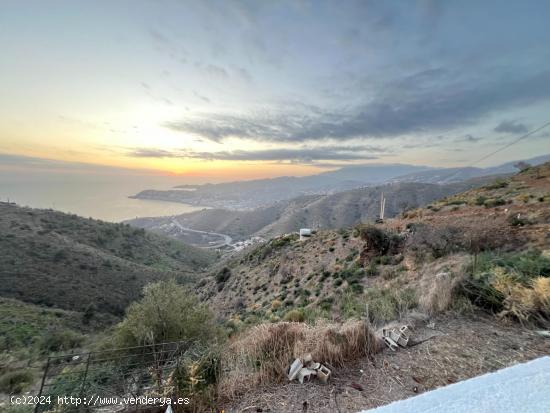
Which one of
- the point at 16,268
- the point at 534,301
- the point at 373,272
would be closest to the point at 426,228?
the point at 373,272

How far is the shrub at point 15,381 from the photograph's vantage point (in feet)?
23.6

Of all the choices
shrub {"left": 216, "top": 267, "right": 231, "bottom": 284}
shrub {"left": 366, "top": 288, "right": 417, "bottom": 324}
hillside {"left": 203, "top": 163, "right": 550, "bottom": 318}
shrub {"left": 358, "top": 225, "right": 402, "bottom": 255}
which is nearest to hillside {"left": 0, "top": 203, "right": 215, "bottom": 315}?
shrub {"left": 216, "top": 267, "right": 231, "bottom": 284}

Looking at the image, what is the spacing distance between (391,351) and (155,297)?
770 centimetres

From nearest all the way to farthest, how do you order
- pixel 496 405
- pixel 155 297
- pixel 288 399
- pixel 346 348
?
pixel 496 405, pixel 288 399, pixel 346 348, pixel 155 297

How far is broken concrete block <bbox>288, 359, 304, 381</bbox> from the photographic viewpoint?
2.85 m

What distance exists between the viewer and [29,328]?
17141mm

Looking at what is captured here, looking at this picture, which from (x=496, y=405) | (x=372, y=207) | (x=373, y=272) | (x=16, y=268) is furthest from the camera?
(x=372, y=207)

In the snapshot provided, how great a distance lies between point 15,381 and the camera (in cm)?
767

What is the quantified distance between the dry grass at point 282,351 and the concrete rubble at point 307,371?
10cm

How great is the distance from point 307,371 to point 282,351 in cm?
48

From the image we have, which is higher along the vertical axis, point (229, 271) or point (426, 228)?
point (426, 228)

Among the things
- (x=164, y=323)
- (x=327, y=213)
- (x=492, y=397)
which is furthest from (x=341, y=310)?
(x=327, y=213)

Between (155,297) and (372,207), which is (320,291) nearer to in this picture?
(155,297)

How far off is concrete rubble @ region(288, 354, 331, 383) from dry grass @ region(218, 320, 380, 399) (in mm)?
103
